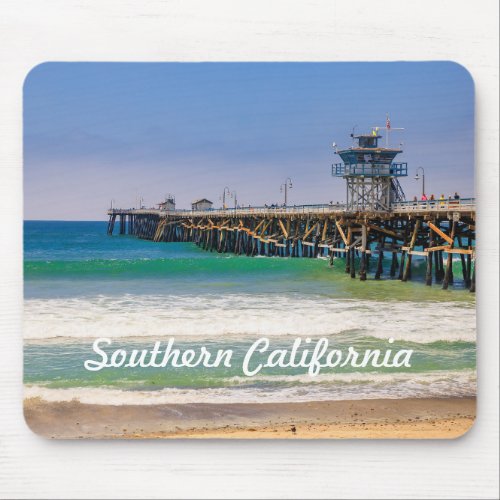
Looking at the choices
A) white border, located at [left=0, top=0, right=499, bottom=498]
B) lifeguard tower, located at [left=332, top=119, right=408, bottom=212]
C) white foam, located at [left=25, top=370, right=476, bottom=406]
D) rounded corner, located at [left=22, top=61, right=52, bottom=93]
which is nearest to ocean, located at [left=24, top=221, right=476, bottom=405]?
white foam, located at [left=25, top=370, right=476, bottom=406]

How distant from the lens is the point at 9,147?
3.92 meters

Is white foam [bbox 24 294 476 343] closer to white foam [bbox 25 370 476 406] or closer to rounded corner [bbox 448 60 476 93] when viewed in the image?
white foam [bbox 25 370 476 406]

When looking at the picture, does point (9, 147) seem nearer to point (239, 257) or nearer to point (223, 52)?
point (223, 52)

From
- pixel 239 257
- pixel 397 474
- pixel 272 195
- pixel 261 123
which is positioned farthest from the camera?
pixel 239 257

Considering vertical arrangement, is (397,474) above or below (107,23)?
below

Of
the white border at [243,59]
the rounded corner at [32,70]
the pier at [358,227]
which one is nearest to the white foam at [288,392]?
the white border at [243,59]

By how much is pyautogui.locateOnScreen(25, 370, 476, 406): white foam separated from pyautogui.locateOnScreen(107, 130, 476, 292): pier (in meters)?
0.68

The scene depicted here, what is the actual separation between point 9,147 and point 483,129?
253cm

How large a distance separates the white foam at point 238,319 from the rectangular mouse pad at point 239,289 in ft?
0.04

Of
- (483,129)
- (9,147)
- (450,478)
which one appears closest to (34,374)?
(9,147)

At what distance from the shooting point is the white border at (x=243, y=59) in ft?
12.3

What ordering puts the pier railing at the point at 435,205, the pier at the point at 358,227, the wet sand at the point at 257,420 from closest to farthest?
the wet sand at the point at 257,420
the pier railing at the point at 435,205
the pier at the point at 358,227

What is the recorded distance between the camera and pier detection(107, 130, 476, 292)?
4352 mm

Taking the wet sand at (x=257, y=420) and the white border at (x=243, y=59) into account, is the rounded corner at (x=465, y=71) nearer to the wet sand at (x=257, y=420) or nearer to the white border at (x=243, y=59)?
the white border at (x=243, y=59)
